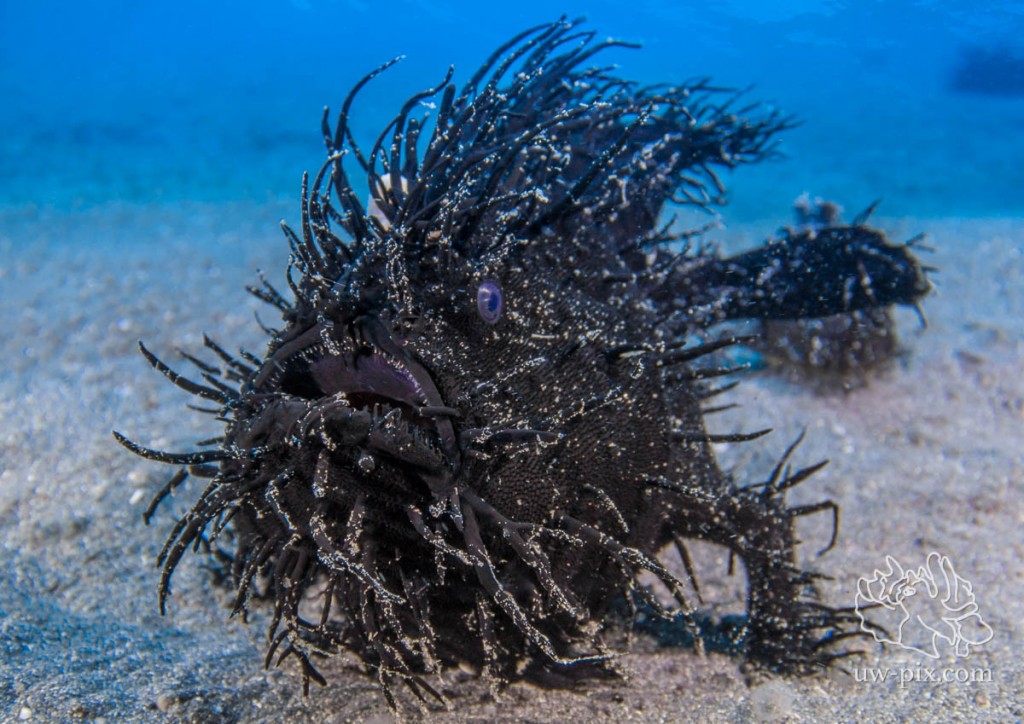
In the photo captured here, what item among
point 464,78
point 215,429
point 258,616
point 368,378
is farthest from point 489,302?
point 464,78

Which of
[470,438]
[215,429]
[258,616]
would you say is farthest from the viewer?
[215,429]

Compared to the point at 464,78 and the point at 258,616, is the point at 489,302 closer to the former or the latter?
the point at 258,616

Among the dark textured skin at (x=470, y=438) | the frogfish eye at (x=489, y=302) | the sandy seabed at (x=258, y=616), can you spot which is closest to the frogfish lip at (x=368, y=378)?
the dark textured skin at (x=470, y=438)

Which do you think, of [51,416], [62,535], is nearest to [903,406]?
[62,535]

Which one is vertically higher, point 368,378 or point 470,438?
point 368,378

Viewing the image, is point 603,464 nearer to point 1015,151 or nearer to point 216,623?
point 216,623

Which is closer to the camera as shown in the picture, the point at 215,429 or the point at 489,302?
the point at 489,302
